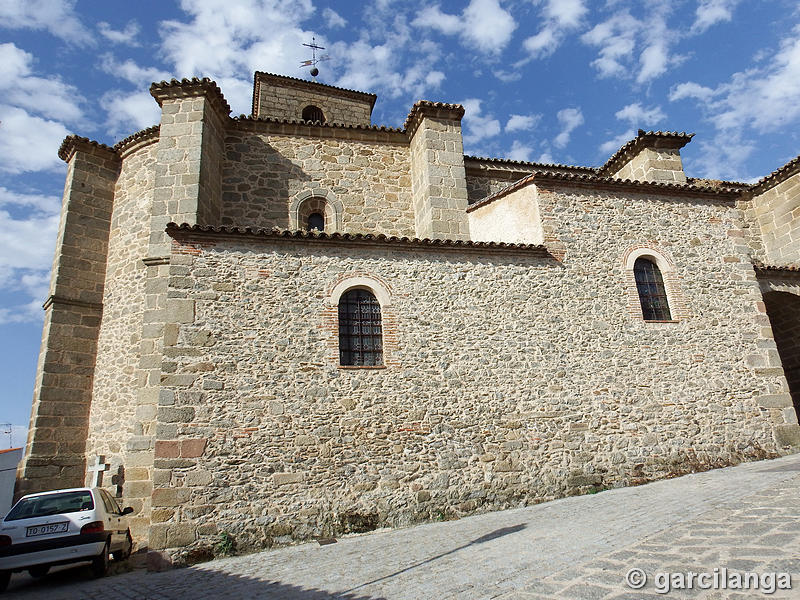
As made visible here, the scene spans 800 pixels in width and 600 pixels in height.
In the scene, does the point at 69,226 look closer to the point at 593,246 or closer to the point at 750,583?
the point at 593,246

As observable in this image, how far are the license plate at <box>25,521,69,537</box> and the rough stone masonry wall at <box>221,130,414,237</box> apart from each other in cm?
694

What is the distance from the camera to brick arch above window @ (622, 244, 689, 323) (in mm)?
9969

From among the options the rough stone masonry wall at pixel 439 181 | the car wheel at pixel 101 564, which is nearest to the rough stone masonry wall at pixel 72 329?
the car wheel at pixel 101 564

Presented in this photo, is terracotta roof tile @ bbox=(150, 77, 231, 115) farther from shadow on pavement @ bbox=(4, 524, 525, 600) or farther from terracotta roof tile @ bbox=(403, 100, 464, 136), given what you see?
shadow on pavement @ bbox=(4, 524, 525, 600)

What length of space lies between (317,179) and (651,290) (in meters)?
8.01

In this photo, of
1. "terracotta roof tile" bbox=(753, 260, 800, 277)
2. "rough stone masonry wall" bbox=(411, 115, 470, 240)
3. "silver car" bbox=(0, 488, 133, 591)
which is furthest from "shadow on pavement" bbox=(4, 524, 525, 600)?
"terracotta roof tile" bbox=(753, 260, 800, 277)

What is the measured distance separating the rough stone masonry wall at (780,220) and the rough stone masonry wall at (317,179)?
10.8 m

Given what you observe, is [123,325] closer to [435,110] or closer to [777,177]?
[435,110]

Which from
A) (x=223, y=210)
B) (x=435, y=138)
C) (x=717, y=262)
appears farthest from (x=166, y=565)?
(x=717, y=262)

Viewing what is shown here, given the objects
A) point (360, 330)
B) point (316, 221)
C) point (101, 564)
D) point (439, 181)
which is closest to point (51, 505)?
point (101, 564)

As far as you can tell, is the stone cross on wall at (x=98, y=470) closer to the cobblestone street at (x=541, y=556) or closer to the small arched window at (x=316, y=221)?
the cobblestone street at (x=541, y=556)

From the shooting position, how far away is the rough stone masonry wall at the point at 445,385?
7.67m

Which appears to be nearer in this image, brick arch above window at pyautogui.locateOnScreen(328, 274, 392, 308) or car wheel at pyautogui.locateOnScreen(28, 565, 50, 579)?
car wheel at pyautogui.locateOnScreen(28, 565, 50, 579)

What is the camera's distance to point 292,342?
838cm
